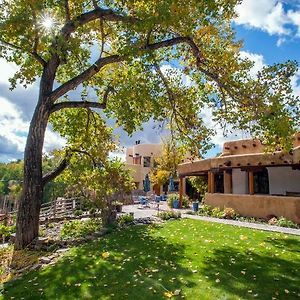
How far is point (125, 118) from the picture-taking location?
13.6 metres

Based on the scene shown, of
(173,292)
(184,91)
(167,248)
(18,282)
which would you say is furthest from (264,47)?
(18,282)

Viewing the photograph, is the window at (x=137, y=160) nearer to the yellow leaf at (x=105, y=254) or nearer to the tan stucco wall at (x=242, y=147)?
the tan stucco wall at (x=242, y=147)

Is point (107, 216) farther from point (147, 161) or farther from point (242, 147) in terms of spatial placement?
point (147, 161)

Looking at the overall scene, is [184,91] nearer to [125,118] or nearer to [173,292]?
[125,118]

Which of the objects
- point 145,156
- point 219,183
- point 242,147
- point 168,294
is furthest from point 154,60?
point 145,156

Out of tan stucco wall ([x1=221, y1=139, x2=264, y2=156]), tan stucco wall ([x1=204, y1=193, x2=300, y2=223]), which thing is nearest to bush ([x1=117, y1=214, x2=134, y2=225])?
tan stucco wall ([x1=204, y1=193, x2=300, y2=223])

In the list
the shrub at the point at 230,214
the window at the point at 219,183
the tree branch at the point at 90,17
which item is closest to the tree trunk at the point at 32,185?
the tree branch at the point at 90,17

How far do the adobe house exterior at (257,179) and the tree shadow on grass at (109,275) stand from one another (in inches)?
347

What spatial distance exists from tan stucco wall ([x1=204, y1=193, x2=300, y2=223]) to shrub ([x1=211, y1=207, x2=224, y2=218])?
59 centimetres

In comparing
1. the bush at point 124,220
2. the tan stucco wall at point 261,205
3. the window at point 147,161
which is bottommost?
the bush at point 124,220

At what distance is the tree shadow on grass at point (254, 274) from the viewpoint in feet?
20.9

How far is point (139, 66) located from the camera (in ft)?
44.8

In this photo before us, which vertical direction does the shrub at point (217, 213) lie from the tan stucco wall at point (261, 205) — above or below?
below

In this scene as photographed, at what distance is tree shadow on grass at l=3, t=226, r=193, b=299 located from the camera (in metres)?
6.59
